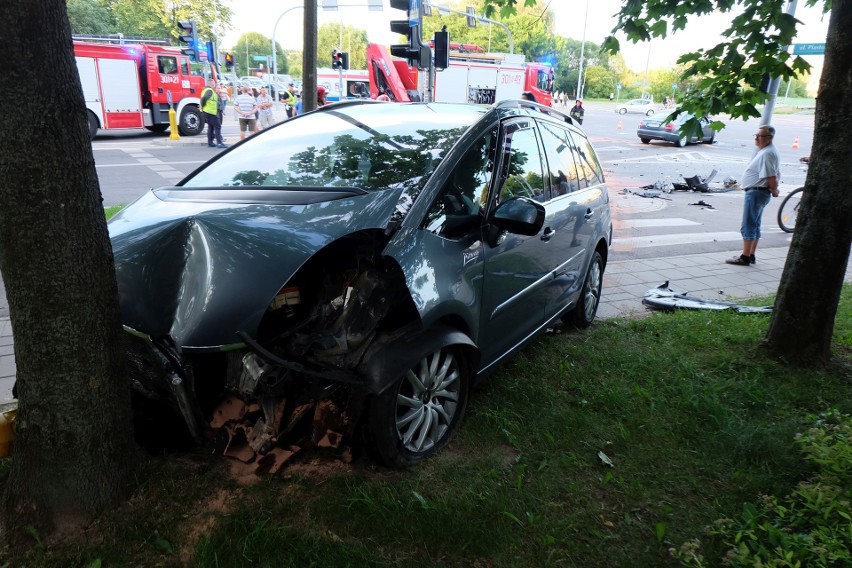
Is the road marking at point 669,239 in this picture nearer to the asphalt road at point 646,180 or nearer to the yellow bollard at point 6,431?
the asphalt road at point 646,180

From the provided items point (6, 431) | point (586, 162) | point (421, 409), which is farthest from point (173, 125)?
point (421, 409)

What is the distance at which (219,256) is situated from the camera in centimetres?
249

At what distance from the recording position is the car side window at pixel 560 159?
13.9 ft

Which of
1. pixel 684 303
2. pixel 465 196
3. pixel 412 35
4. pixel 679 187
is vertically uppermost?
pixel 412 35

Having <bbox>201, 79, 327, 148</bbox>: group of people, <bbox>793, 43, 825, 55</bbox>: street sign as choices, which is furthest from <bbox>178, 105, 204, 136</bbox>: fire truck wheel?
<bbox>793, 43, 825, 55</bbox>: street sign

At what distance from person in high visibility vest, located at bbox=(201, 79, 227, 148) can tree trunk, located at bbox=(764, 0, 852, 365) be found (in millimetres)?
16219

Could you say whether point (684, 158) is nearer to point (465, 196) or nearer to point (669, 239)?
point (669, 239)

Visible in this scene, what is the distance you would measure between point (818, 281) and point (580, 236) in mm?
1598

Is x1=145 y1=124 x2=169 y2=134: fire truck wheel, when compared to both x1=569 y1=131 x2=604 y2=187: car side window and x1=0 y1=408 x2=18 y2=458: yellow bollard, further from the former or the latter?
Answer: x1=0 y1=408 x2=18 y2=458: yellow bollard

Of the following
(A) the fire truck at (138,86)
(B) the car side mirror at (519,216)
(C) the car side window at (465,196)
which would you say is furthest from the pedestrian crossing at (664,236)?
(A) the fire truck at (138,86)

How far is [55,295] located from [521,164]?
2634 millimetres

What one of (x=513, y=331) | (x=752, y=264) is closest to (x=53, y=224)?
(x=513, y=331)

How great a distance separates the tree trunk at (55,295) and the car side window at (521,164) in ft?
6.88

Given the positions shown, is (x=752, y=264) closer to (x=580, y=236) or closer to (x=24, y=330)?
(x=580, y=236)
